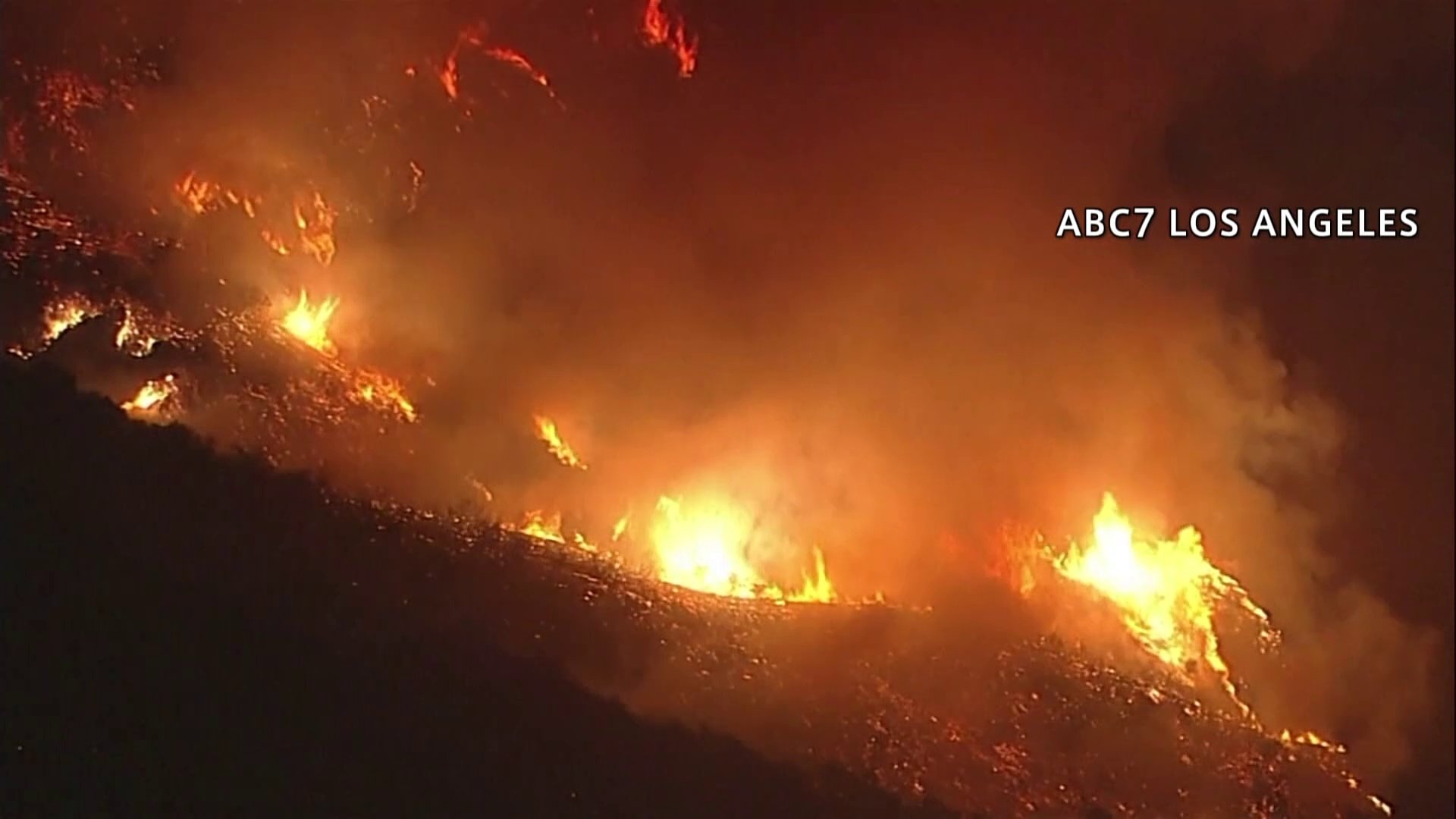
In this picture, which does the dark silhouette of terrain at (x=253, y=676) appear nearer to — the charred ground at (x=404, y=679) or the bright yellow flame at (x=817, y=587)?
the charred ground at (x=404, y=679)

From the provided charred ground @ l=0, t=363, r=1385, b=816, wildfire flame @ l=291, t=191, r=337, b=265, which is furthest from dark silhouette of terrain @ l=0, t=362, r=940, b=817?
wildfire flame @ l=291, t=191, r=337, b=265

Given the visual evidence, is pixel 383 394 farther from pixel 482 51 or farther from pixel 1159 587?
pixel 1159 587

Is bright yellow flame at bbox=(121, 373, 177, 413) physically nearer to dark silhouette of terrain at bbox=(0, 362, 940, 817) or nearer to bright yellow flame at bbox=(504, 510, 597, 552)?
dark silhouette of terrain at bbox=(0, 362, 940, 817)

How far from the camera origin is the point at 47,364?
10.2 meters

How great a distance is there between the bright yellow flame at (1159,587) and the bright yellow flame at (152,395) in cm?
796

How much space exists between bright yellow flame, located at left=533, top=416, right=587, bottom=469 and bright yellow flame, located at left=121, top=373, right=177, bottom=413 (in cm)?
308

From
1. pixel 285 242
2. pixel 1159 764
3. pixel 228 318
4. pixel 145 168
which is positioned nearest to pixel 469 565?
pixel 228 318

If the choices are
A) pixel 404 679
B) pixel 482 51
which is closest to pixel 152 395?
pixel 404 679

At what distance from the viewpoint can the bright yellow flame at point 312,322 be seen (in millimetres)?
11648

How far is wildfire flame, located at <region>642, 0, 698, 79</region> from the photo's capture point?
565 inches

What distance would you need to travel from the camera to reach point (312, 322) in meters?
11.9

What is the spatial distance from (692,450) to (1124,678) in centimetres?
424

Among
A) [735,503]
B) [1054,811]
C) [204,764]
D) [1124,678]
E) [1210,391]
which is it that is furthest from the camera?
[1210,391]

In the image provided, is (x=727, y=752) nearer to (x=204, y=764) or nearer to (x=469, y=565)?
(x=469, y=565)
